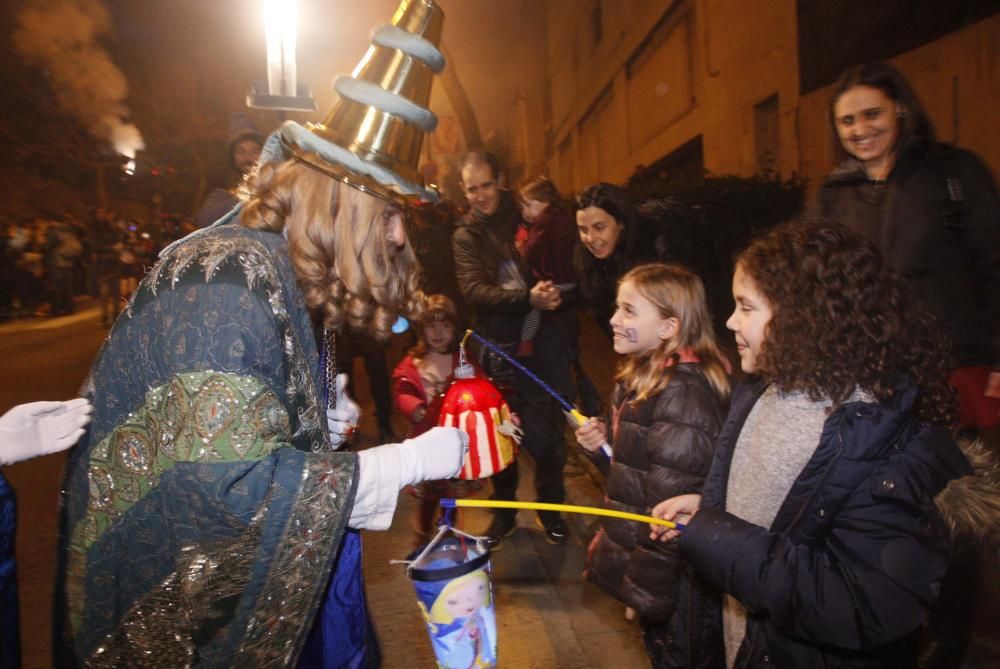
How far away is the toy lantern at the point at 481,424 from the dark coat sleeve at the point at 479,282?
0.98 metres

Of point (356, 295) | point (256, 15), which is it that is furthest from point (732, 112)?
point (356, 295)

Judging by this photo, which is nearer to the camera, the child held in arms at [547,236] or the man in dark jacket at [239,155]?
the child held in arms at [547,236]

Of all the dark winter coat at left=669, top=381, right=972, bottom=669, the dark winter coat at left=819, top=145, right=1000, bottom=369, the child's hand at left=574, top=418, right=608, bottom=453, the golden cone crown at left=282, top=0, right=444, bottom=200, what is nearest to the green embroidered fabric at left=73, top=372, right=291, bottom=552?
the golden cone crown at left=282, top=0, right=444, bottom=200

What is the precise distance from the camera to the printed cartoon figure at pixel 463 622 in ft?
5.09

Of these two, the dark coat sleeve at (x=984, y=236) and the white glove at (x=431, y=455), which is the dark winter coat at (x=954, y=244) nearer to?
the dark coat sleeve at (x=984, y=236)

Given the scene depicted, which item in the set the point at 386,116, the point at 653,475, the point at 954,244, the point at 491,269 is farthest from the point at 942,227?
the point at 491,269

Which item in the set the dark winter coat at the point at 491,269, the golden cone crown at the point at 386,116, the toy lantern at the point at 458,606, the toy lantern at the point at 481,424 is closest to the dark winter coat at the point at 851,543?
the toy lantern at the point at 458,606

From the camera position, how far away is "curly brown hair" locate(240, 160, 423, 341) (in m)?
1.68

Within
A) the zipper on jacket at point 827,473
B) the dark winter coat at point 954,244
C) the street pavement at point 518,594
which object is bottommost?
the street pavement at point 518,594

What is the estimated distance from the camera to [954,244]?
2705 mm

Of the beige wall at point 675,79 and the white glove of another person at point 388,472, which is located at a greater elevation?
the beige wall at point 675,79

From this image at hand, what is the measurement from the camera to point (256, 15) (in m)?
6.18

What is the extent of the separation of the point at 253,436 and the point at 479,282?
303 cm

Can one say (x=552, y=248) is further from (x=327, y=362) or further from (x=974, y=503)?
(x=974, y=503)
